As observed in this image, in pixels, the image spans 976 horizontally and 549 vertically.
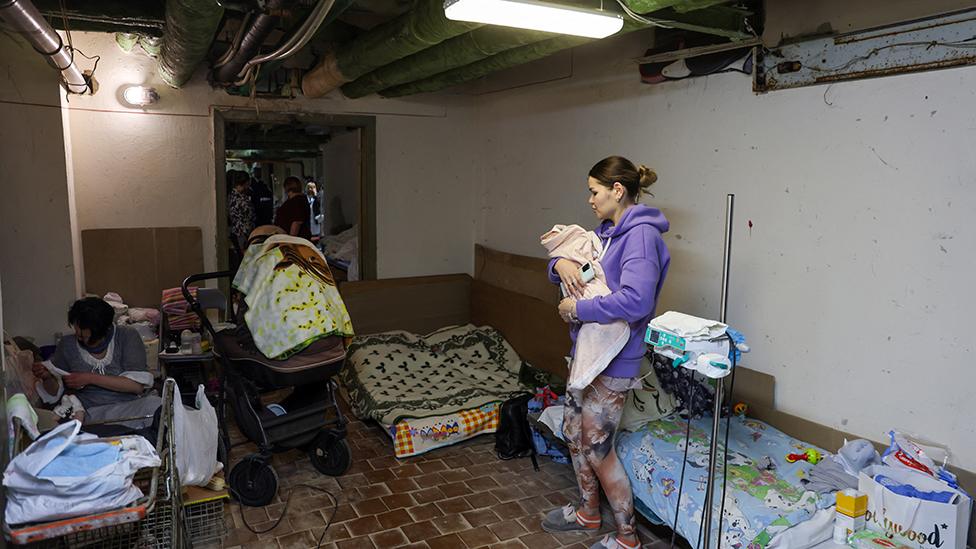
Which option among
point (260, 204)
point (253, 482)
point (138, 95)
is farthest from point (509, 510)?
point (260, 204)

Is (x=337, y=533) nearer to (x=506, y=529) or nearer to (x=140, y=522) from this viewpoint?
(x=506, y=529)

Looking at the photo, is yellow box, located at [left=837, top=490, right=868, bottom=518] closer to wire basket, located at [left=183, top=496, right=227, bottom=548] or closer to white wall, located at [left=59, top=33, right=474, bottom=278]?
wire basket, located at [left=183, top=496, right=227, bottom=548]

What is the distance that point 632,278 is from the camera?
112 inches

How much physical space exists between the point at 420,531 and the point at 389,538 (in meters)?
0.16

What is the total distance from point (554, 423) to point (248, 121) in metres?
3.58

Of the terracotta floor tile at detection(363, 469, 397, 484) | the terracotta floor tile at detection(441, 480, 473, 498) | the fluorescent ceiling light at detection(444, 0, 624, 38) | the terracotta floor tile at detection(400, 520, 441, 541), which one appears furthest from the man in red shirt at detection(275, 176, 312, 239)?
the fluorescent ceiling light at detection(444, 0, 624, 38)

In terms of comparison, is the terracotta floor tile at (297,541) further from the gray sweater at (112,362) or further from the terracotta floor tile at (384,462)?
the gray sweater at (112,362)

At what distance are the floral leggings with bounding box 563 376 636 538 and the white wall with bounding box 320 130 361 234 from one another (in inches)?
208

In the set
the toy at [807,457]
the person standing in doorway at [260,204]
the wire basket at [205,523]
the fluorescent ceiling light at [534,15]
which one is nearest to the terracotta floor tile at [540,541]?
the toy at [807,457]

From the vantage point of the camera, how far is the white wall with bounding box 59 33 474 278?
4.91m

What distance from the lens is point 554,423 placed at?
389 centimetres

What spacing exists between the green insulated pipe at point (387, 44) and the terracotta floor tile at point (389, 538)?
8.24ft

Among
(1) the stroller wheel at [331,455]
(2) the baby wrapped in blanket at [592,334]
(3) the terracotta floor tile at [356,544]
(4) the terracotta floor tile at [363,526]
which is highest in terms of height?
(2) the baby wrapped in blanket at [592,334]

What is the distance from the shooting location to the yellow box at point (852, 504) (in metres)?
2.64
